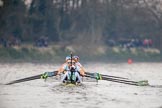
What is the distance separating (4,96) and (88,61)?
26.9 meters

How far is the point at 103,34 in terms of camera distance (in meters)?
53.8

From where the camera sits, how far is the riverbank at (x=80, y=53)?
1852 inches

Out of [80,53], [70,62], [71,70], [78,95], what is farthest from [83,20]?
[78,95]

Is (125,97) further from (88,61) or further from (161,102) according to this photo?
(88,61)

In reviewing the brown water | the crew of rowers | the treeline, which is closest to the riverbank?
the treeline

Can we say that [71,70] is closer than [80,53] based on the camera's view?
Yes

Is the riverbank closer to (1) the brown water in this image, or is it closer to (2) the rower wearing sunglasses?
(1) the brown water

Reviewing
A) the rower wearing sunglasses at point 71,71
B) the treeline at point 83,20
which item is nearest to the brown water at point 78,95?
the rower wearing sunglasses at point 71,71

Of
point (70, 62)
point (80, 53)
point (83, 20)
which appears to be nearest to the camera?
point (70, 62)

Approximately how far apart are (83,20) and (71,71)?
2772cm

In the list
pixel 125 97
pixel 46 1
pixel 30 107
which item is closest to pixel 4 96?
pixel 30 107

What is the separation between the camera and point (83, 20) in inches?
2124

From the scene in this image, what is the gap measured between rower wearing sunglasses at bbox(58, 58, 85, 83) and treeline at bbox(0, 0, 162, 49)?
76.0 ft

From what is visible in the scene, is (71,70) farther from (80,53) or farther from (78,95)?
(80,53)
